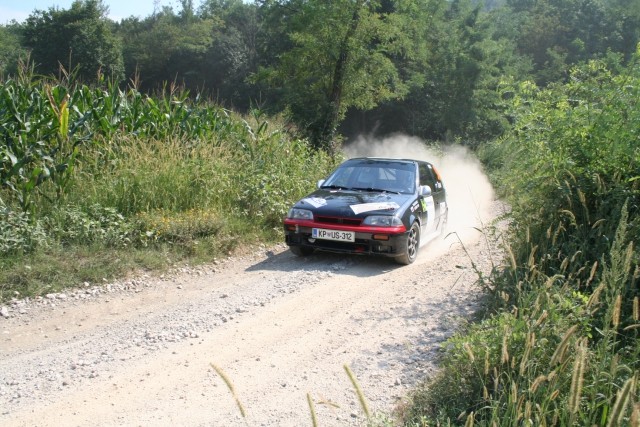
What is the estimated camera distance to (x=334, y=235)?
8.01 meters

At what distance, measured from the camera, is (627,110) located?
544cm

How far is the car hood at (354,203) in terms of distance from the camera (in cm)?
802

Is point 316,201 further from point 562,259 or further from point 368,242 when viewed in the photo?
point 562,259

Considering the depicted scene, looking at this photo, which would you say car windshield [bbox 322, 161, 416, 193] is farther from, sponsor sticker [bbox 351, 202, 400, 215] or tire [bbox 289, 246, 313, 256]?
tire [bbox 289, 246, 313, 256]

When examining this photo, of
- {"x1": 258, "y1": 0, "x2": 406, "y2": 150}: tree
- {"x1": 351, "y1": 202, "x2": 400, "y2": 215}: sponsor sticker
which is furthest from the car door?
{"x1": 258, "y1": 0, "x2": 406, "y2": 150}: tree

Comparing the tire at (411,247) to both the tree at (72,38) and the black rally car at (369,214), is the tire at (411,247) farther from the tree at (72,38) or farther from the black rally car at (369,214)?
the tree at (72,38)

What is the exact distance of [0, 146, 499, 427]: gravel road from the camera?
4055mm

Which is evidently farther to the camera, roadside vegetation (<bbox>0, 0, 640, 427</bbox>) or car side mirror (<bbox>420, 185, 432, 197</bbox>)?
car side mirror (<bbox>420, 185, 432, 197</bbox>)

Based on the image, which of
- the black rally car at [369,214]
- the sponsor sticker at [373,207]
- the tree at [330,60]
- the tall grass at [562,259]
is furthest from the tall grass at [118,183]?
the tree at [330,60]

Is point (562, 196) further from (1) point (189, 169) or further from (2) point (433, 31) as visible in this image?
(2) point (433, 31)

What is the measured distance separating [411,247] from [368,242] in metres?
0.84

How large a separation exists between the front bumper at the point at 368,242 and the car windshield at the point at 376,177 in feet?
4.18

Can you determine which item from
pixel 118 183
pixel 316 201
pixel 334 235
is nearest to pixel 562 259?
pixel 334 235

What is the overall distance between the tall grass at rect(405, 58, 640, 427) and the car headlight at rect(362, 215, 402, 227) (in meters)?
1.71
